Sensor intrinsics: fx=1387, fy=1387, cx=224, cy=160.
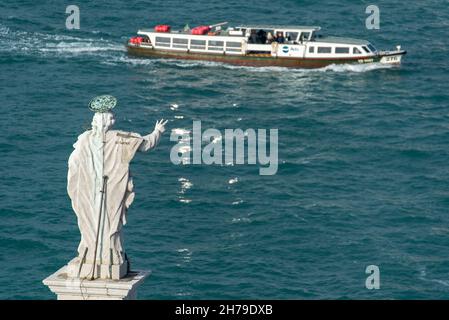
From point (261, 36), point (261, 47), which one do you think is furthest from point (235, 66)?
point (261, 36)

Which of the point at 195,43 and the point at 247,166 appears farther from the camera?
the point at 195,43

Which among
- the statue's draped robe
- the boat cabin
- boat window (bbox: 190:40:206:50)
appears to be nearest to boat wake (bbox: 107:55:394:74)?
the boat cabin

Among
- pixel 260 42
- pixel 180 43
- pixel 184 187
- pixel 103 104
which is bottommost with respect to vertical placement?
pixel 184 187

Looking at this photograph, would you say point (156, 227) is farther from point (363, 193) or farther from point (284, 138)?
point (284, 138)

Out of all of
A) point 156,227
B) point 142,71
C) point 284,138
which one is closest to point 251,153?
point 284,138

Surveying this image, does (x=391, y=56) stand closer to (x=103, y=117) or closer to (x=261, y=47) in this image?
(x=261, y=47)

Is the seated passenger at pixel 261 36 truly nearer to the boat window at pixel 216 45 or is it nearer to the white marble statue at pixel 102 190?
the boat window at pixel 216 45

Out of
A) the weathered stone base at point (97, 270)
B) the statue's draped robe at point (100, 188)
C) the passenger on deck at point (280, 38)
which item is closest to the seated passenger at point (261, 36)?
the passenger on deck at point (280, 38)
